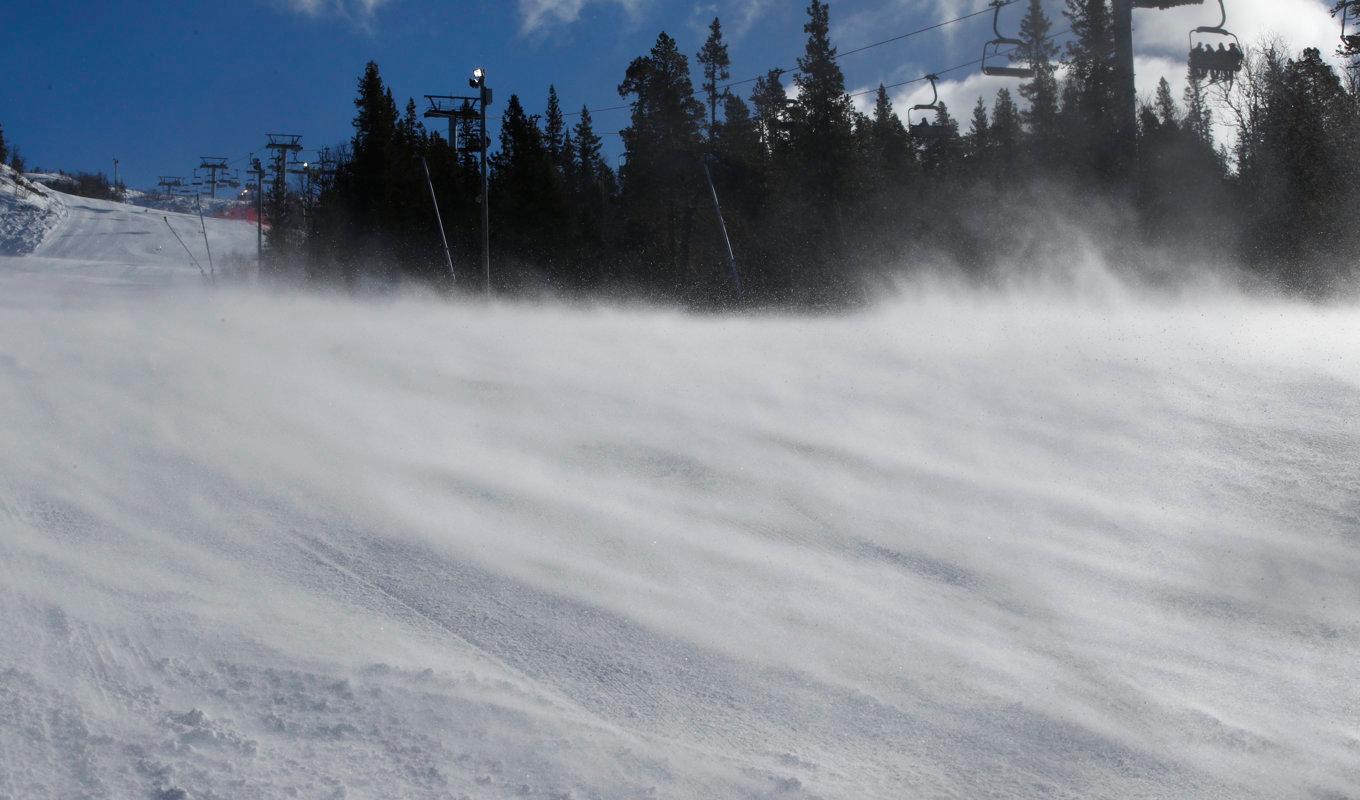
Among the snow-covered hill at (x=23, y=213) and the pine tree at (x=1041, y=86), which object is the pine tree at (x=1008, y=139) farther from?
the snow-covered hill at (x=23, y=213)

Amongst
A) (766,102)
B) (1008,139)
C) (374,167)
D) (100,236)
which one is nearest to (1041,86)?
(1008,139)

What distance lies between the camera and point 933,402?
8625 millimetres

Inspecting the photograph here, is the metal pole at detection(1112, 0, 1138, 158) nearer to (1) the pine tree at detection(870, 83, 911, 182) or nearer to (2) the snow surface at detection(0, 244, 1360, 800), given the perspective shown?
(2) the snow surface at detection(0, 244, 1360, 800)

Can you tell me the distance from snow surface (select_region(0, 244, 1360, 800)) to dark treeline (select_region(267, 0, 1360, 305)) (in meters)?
15.4

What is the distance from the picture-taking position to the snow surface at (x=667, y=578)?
11.2 ft

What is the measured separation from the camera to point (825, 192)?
4128 cm

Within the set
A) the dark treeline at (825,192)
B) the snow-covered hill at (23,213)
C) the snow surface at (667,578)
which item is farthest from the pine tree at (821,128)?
the snow-covered hill at (23,213)

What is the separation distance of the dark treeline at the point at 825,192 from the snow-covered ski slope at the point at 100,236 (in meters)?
13.5

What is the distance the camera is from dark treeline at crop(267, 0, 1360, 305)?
30156 millimetres

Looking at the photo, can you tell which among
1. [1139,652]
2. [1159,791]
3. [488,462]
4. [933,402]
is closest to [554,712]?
[1159,791]

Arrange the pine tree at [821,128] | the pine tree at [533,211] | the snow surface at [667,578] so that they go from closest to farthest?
the snow surface at [667,578] → the pine tree at [821,128] → the pine tree at [533,211]

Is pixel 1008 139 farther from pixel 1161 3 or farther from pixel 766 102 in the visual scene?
pixel 1161 3

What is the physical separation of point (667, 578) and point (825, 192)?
37.9 meters

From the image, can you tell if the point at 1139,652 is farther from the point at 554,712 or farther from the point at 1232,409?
the point at 1232,409
